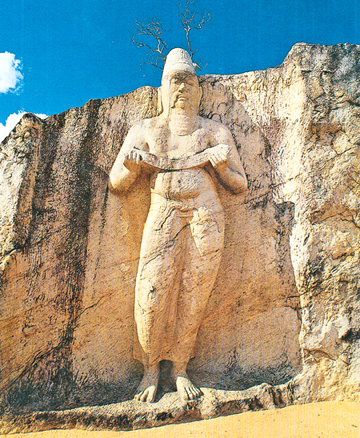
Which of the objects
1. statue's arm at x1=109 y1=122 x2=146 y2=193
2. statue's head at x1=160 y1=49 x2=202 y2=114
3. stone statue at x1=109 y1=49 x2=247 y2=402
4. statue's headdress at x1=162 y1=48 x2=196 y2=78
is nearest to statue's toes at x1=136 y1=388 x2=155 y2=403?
stone statue at x1=109 y1=49 x2=247 y2=402

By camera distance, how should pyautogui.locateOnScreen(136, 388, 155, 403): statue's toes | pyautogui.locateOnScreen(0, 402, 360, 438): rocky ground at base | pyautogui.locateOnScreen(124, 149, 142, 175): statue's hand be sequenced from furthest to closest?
pyautogui.locateOnScreen(124, 149, 142, 175): statue's hand, pyautogui.locateOnScreen(136, 388, 155, 403): statue's toes, pyautogui.locateOnScreen(0, 402, 360, 438): rocky ground at base

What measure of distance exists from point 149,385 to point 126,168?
190cm

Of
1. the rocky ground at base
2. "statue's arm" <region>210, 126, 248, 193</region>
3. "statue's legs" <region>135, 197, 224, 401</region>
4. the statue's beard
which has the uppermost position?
the statue's beard

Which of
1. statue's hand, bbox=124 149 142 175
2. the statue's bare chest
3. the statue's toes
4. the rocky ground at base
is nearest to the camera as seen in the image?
the rocky ground at base

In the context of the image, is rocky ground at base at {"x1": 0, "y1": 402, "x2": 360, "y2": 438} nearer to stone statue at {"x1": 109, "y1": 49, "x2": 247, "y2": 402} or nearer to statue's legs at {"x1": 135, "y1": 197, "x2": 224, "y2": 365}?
stone statue at {"x1": 109, "y1": 49, "x2": 247, "y2": 402}

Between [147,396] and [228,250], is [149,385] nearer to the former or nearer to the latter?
[147,396]

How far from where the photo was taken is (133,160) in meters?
3.17

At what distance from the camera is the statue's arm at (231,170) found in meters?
3.36

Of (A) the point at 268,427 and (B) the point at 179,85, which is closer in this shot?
(A) the point at 268,427

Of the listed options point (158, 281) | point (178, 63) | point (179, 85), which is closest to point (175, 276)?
point (158, 281)

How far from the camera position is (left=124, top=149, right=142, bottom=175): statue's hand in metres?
3.17

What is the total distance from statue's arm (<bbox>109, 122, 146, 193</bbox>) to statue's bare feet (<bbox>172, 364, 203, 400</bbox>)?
1.69m

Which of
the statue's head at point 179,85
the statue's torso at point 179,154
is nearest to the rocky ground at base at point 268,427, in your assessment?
the statue's torso at point 179,154

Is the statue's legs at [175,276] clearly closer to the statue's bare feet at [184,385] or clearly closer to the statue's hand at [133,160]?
the statue's bare feet at [184,385]
